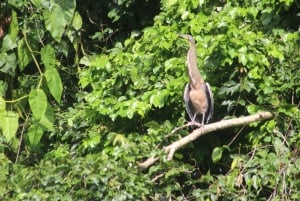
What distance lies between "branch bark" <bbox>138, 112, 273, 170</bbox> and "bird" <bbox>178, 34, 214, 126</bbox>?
0.19 m

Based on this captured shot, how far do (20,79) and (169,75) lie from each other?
3.73 ft

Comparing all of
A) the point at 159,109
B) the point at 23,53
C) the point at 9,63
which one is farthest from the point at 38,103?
the point at 159,109

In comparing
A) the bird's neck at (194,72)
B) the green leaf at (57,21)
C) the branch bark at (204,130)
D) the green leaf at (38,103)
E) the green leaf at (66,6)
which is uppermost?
the green leaf at (66,6)

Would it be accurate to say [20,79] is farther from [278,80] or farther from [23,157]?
[278,80]

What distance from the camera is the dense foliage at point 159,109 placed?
2.97 m

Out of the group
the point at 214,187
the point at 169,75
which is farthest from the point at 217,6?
the point at 214,187

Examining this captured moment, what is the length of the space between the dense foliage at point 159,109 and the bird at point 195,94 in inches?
2.5

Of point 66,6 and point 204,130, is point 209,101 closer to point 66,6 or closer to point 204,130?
point 204,130

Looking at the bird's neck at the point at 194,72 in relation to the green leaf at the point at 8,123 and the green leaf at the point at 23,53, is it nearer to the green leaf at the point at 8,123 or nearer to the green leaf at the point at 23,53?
the green leaf at the point at 23,53

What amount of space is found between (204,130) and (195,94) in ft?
1.48

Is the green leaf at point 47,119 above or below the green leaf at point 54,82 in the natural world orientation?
below

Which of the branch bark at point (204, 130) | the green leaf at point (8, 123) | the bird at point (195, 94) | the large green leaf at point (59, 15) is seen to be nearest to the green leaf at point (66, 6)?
the large green leaf at point (59, 15)

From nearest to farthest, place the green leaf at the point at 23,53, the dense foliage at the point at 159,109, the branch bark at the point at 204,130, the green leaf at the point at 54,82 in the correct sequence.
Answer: the green leaf at the point at 54,82 < the dense foliage at the point at 159,109 < the branch bark at the point at 204,130 < the green leaf at the point at 23,53

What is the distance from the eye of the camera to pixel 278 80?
11.8ft
